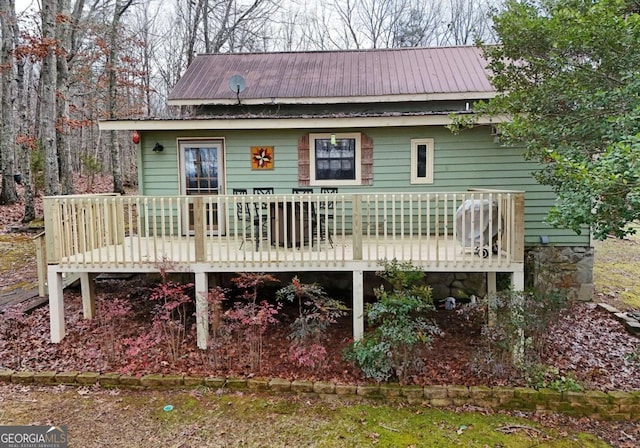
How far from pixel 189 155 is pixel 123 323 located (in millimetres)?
2946

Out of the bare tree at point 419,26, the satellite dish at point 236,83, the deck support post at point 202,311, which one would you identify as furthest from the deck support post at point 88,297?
the bare tree at point 419,26

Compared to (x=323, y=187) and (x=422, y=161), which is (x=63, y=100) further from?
(x=422, y=161)

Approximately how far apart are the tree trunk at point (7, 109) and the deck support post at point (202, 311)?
32.2 ft

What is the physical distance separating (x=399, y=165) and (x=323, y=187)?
4.35 feet

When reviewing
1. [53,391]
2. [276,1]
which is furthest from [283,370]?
[276,1]

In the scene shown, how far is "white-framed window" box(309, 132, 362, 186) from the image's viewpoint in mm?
6906

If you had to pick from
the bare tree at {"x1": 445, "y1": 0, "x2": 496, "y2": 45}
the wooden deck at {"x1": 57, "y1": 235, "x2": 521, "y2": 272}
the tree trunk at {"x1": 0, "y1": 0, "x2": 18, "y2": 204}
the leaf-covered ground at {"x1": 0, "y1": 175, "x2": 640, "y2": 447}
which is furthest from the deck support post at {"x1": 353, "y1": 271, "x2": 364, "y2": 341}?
the bare tree at {"x1": 445, "y1": 0, "x2": 496, "y2": 45}

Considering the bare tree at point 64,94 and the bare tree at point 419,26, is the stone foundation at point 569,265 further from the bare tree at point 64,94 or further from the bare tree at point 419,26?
the bare tree at point 419,26

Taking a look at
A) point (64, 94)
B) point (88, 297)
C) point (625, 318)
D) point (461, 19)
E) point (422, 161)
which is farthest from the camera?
point (461, 19)

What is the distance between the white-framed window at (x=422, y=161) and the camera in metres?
6.77

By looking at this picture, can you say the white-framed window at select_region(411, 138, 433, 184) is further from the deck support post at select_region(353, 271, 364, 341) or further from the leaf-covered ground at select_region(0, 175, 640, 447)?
the deck support post at select_region(353, 271, 364, 341)

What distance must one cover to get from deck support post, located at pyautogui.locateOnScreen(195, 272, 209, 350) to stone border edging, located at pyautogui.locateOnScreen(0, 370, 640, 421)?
632 millimetres

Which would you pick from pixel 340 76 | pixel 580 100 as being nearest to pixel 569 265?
pixel 580 100

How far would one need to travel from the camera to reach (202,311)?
15.9 ft
